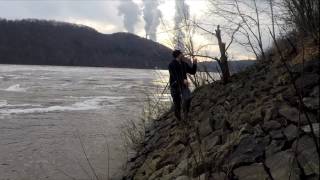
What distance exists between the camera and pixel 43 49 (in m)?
128

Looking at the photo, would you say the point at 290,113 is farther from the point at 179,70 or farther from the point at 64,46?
the point at 64,46

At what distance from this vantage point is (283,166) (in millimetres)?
5555

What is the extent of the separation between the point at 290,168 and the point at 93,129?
11923 mm

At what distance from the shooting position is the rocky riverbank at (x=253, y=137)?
5684 mm

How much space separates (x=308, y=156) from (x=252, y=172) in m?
0.81

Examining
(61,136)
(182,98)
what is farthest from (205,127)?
(61,136)

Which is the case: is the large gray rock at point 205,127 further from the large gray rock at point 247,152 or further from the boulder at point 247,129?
the large gray rock at point 247,152

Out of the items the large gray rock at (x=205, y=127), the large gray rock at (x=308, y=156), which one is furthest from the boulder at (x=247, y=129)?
the large gray rock at (x=205, y=127)

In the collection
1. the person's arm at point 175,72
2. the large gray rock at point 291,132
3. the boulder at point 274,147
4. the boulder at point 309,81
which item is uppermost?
the person's arm at point 175,72

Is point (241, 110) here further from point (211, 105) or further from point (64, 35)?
point (64, 35)

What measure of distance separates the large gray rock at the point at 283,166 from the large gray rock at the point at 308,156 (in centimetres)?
9

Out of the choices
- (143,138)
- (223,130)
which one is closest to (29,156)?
(143,138)

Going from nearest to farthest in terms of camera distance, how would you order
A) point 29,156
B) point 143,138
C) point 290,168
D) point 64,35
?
point 290,168 → point 29,156 → point 143,138 → point 64,35

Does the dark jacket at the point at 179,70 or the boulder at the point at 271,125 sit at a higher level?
the dark jacket at the point at 179,70
